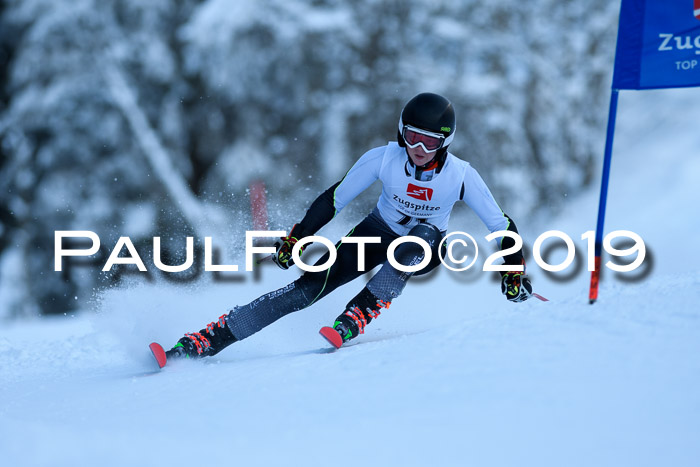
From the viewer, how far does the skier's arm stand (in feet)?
12.7

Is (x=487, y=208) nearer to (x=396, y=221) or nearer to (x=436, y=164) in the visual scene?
(x=436, y=164)

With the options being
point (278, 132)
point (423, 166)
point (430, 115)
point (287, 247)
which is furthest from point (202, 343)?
point (278, 132)

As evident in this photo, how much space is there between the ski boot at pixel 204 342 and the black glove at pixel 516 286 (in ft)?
4.81

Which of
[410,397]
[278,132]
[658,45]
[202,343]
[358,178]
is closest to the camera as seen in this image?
[410,397]

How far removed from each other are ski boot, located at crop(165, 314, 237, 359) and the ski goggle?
4.42 ft

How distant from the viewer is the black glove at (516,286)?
12.6 feet

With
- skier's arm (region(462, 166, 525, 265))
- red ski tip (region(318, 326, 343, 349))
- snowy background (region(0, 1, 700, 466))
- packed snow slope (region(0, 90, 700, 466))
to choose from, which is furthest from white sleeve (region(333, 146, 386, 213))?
snowy background (region(0, 1, 700, 466))

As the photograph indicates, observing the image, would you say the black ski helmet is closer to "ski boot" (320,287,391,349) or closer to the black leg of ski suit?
the black leg of ski suit

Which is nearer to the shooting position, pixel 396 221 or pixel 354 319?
pixel 354 319

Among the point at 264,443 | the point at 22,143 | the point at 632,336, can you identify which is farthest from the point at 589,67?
the point at 264,443

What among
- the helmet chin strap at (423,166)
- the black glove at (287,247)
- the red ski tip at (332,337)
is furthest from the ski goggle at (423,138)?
the red ski tip at (332,337)

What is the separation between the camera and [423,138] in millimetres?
3643

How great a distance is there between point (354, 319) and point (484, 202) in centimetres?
94

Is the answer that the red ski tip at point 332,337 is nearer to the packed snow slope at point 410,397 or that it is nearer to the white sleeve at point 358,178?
the packed snow slope at point 410,397
